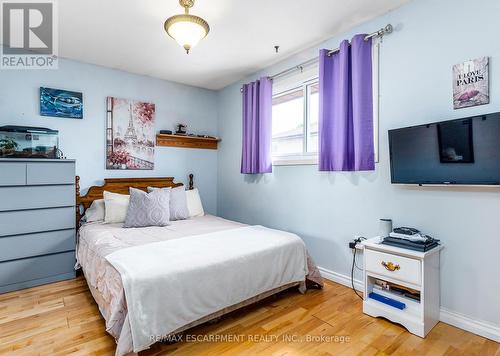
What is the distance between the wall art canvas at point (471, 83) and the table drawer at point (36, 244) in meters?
3.69

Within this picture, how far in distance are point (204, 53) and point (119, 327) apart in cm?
274

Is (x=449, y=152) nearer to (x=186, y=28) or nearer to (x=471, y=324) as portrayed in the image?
(x=471, y=324)

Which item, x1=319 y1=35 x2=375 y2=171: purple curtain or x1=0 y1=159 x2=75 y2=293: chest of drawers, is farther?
x1=0 y1=159 x2=75 y2=293: chest of drawers

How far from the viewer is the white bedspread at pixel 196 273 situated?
64.0 inches

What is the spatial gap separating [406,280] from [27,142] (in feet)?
12.0

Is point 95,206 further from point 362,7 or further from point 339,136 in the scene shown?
point 362,7

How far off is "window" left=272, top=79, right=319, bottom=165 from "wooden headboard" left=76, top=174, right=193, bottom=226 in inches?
64.5

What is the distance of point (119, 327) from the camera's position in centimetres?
163

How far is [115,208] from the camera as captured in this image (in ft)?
10.1

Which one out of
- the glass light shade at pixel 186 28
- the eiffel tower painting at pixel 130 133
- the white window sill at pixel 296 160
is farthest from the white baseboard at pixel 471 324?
the eiffel tower painting at pixel 130 133

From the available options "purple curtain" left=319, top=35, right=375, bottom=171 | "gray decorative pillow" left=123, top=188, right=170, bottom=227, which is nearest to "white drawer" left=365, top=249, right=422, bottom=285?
"purple curtain" left=319, top=35, right=375, bottom=171

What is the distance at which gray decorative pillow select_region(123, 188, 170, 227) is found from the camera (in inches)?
115

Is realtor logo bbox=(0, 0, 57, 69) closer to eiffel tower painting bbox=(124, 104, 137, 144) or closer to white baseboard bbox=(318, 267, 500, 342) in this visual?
eiffel tower painting bbox=(124, 104, 137, 144)

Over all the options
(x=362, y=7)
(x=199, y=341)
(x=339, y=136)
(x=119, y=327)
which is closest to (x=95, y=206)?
(x=119, y=327)
